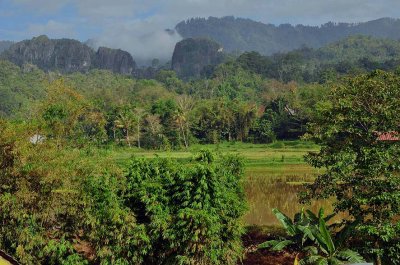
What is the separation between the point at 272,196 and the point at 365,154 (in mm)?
11521

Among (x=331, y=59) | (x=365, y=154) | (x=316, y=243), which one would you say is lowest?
(x=316, y=243)

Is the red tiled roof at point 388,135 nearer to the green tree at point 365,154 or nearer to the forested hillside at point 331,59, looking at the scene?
the green tree at point 365,154

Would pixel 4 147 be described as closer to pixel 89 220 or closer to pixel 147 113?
pixel 89 220

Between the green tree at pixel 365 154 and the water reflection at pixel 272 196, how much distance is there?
15.6 ft

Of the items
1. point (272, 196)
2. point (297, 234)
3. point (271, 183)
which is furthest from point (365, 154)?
point (271, 183)

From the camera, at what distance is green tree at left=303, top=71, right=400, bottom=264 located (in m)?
10.1

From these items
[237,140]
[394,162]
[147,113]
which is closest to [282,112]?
[237,140]

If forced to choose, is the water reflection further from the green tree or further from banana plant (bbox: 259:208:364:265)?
the green tree

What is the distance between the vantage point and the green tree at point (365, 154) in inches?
397

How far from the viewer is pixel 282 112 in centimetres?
6588

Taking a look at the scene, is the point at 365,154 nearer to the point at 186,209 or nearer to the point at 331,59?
the point at 186,209

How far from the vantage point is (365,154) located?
33.6 feet

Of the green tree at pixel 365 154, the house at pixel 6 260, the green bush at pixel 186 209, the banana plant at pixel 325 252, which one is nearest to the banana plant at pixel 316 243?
the banana plant at pixel 325 252

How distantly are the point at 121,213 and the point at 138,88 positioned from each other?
9901cm
